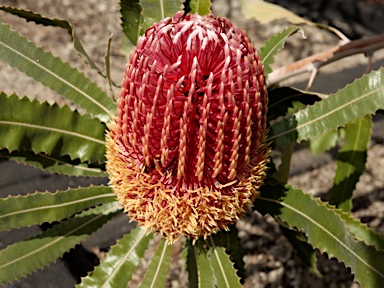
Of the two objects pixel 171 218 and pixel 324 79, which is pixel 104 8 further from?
pixel 171 218

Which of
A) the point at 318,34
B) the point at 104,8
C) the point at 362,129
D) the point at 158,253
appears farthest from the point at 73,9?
the point at 158,253

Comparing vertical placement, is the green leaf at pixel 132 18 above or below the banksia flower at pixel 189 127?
above

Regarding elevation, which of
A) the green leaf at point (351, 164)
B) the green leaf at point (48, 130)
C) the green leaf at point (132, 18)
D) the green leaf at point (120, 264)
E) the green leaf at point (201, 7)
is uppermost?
the green leaf at point (201, 7)

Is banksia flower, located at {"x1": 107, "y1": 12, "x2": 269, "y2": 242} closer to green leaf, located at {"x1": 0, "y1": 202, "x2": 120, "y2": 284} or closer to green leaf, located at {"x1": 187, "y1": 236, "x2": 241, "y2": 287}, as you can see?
green leaf, located at {"x1": 187, "y1": 236, "x2": 241, "y2": 287}

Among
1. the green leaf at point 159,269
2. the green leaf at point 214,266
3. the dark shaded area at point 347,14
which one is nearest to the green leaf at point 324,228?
the green leaf at point 214,266

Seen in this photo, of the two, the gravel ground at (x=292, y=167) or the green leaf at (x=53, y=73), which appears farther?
the gravel ground at (x=292, y=167)

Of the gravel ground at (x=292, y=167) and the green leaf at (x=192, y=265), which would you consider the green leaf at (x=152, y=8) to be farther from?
the gravel ground at (x=292, y=167)

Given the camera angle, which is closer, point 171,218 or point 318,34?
point 171,218
